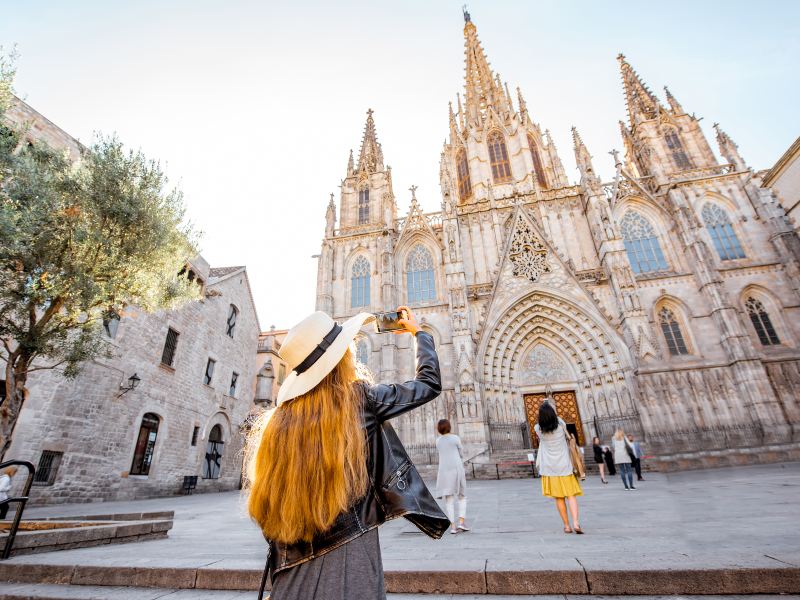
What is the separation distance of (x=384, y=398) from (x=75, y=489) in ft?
44.8

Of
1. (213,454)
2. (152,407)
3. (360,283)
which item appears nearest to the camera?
(152,407)

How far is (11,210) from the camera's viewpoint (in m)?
6.66

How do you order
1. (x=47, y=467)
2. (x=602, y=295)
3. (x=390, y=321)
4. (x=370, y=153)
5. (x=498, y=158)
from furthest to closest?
(x=370, y=153) < (x=498, y=158) < (x=602, y=295) < (x=47, y=467) < (x=390, y=321)

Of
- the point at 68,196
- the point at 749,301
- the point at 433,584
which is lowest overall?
the point at 433,584

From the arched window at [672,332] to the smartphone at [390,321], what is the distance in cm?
2070

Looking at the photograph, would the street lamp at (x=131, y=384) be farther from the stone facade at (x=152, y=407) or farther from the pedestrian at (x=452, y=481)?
the pedestrian at (x=452, y=481)

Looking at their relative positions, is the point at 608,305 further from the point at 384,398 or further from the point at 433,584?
the point at 384,398

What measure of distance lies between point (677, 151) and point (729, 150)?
8.57 feet

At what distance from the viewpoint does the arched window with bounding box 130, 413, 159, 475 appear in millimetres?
12631

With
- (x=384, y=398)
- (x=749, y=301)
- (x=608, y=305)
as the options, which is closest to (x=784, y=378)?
(x=749, y=301)

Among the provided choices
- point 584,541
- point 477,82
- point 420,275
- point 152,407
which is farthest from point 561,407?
point 477,82

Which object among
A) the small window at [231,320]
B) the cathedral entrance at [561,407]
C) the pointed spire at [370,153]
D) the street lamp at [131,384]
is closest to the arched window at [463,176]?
the pointed spire at [370,153]

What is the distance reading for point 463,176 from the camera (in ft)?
92.5

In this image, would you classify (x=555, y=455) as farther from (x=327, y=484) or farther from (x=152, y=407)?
(x=152, y=407)
